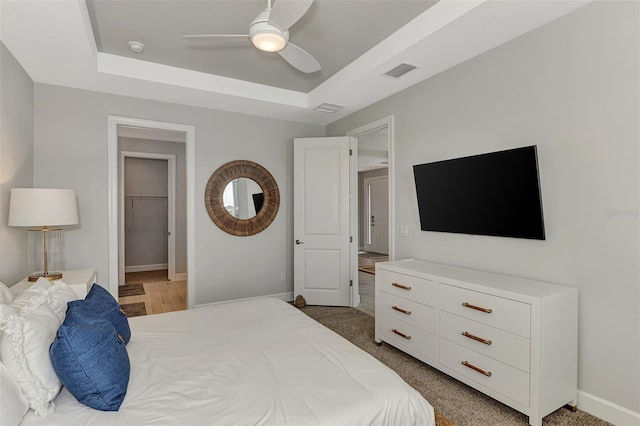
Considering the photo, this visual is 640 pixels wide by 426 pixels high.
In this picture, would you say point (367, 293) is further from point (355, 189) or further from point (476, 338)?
point (476, 338)

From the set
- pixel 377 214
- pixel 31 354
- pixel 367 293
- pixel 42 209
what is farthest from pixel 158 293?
pixel 377 214

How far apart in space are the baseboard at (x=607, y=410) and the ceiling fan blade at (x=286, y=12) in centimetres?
289

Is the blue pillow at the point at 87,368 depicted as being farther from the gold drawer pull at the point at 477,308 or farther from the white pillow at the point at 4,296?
the gold drawer pull at the point at 477,308

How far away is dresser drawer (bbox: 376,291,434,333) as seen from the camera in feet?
8.82

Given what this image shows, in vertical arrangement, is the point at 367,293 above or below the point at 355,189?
below

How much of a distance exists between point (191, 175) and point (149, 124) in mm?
723

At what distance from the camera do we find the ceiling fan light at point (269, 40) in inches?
77.9

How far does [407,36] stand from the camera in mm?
2682

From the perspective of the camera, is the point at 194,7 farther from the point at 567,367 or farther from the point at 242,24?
the point at 567,367

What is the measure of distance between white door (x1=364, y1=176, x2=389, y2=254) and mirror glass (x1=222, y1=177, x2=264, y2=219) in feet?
19.2

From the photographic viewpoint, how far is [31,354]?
4.27ft

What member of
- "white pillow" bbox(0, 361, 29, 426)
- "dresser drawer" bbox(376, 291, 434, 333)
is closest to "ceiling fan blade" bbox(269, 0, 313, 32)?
"white pillow" bbox(0, 361, 29, 426)

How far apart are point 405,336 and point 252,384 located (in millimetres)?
1774

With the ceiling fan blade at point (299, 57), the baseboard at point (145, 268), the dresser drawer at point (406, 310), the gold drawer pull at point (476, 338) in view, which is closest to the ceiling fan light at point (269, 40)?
the ceiling fan blade at point (299, 57)
